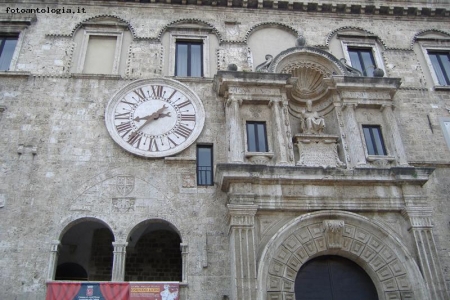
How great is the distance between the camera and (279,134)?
46.0 ft

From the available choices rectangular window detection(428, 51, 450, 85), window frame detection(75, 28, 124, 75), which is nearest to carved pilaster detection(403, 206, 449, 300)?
rectangular window detection(428, 51, 450, 85)

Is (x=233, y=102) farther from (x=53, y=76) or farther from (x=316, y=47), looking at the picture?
(x=53, y=76)

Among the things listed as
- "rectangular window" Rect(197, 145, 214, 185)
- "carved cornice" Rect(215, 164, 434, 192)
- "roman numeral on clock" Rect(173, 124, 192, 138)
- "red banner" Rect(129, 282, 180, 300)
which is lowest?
"red banner" Rect(129, 282, 180, 300)

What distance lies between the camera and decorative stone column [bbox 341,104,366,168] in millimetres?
13911

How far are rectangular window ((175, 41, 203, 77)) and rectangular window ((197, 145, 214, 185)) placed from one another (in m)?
2.81

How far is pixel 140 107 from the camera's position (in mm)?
14609

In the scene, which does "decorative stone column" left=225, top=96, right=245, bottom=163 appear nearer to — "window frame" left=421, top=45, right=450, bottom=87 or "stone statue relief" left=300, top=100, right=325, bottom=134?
"stone statue relief" left=300, top=100, right=325, bottom=134

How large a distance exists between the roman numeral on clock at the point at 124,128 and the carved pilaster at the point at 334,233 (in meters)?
6.24

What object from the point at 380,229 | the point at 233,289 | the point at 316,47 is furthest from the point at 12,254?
the point at 316,47

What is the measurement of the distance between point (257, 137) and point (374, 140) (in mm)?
3619

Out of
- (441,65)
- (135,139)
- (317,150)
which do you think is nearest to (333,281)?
(317,150)

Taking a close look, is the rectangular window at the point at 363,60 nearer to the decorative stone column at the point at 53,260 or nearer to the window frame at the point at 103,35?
the window frame at the point at 103,35

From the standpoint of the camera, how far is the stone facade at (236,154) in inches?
489

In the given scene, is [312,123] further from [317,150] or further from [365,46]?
[365,46]
